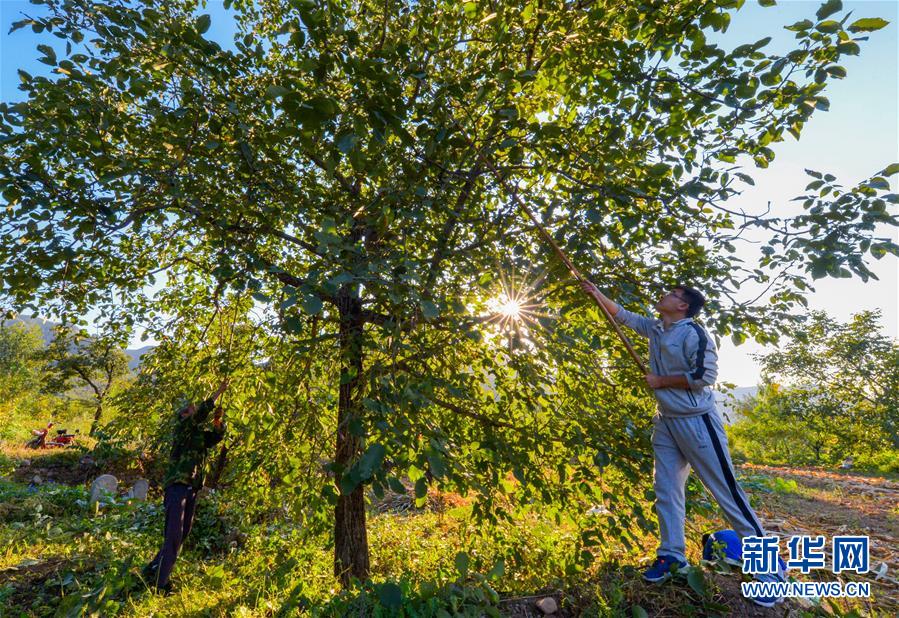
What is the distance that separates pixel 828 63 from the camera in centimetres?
295

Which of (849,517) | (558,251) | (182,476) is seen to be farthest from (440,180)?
(849,517)

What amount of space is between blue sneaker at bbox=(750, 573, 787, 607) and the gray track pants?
326 millimetres

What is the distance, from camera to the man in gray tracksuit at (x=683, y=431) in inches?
127

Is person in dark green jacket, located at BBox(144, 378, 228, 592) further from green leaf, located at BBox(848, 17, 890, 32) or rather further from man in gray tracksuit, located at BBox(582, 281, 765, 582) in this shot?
green leaf, located at BBox(848, 17, 890, 32)

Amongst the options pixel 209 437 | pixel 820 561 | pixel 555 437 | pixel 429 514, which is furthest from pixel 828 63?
pixel 429 514

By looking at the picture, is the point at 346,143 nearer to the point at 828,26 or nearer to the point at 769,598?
the point at 828,26

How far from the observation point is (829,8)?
8.54 feet

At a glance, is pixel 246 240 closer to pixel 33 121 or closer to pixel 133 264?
pixel 33 121

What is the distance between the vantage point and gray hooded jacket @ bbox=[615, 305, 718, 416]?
10.8 feet

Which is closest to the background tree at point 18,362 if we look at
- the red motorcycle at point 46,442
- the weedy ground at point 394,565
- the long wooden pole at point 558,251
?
the red motorcycle at point 46,442

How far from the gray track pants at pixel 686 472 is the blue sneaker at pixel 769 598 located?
0.33 meters

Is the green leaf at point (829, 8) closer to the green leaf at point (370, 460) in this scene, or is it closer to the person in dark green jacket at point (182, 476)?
the green leaf at point (370, 460)

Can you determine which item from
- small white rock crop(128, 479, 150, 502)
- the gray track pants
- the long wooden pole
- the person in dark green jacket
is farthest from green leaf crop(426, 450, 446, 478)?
small white rock crop(128, 479, 150, 502)

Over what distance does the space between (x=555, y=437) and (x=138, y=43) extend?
5092 millimetres
